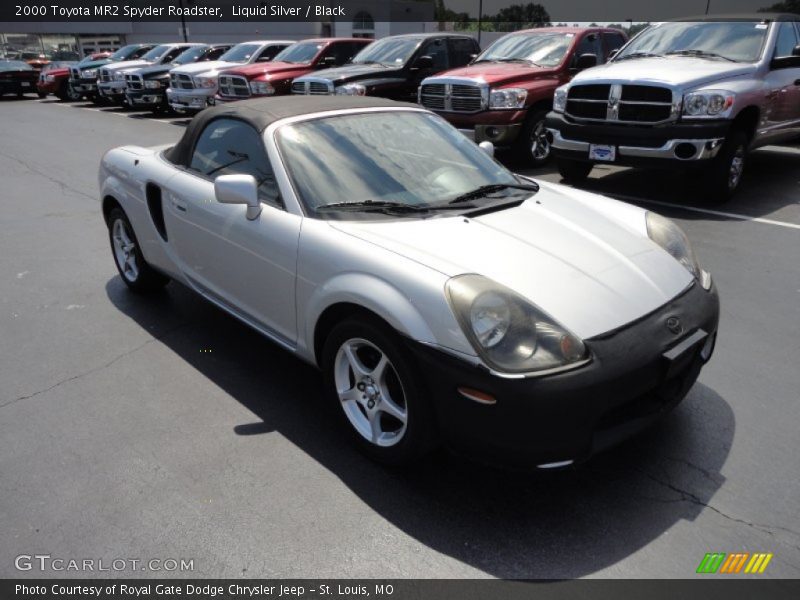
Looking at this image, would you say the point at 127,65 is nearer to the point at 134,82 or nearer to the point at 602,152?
the point at 134,82

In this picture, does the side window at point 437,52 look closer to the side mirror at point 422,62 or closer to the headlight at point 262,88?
the side mirror at point 422,62

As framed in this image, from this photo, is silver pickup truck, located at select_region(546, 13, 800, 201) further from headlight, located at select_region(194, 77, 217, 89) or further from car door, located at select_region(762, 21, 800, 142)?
headlight, located at select_region(194, 77, 217, 89)

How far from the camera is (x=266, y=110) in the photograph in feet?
11.8

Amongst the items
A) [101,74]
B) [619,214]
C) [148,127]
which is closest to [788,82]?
[619,214]

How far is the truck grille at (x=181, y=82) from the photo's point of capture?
14609 mm

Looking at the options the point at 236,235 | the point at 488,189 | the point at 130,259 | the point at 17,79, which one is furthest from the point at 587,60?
the point at 17,79

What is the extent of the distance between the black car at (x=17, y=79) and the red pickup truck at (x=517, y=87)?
22.2 meters

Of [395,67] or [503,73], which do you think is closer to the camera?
[503,73]

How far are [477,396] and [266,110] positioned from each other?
7.16 ft

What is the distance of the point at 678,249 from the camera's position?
124 inches

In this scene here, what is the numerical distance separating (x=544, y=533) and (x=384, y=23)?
48659 millimetres

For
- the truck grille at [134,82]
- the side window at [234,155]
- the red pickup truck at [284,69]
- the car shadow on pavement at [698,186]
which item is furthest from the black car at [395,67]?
the truck grille at [134,82]

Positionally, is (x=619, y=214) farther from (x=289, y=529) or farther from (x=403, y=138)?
(x=289, y=529)

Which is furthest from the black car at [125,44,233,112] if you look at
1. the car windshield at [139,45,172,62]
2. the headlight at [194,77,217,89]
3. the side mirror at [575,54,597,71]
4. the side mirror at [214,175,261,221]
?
the side mirror at [214,175,261,221]
